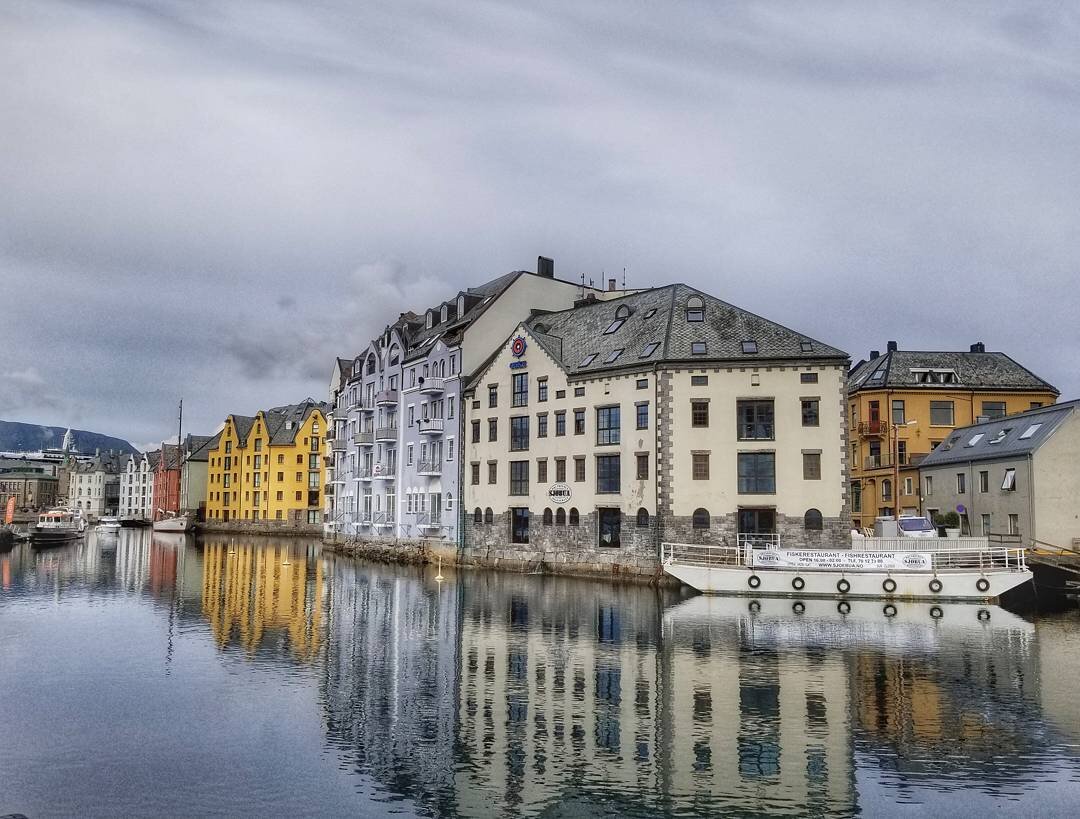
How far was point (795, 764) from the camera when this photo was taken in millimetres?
16281

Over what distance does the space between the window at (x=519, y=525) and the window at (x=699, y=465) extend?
1260 cm

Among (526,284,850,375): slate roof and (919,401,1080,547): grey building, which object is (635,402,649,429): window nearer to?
(526,284,850,375): slate roof

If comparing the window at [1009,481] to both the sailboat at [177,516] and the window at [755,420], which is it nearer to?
the window at [755,420]

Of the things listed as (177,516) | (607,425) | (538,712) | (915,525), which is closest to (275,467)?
(177,516)

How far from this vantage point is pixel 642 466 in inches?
1980

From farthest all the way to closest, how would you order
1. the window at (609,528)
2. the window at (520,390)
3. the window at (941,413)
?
1. the window at (941,413)
2. the window at (520,390)
3. the window at (609,528)

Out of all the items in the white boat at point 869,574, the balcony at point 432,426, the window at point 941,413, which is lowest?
the white boat at point 869,574

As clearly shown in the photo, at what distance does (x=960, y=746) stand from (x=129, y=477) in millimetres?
181163

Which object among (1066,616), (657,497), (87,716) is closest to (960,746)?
(87,716)

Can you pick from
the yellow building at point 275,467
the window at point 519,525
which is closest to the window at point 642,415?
the window at point 519,525

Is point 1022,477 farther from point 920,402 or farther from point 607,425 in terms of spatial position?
point 920,402

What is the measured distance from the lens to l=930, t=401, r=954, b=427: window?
70625 mm

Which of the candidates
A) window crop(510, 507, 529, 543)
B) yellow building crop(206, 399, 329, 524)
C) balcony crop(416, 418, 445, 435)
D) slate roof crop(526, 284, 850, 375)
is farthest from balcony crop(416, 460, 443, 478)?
yellow building crop(206, 399, 329, 524)

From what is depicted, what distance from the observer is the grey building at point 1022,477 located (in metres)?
46.7
